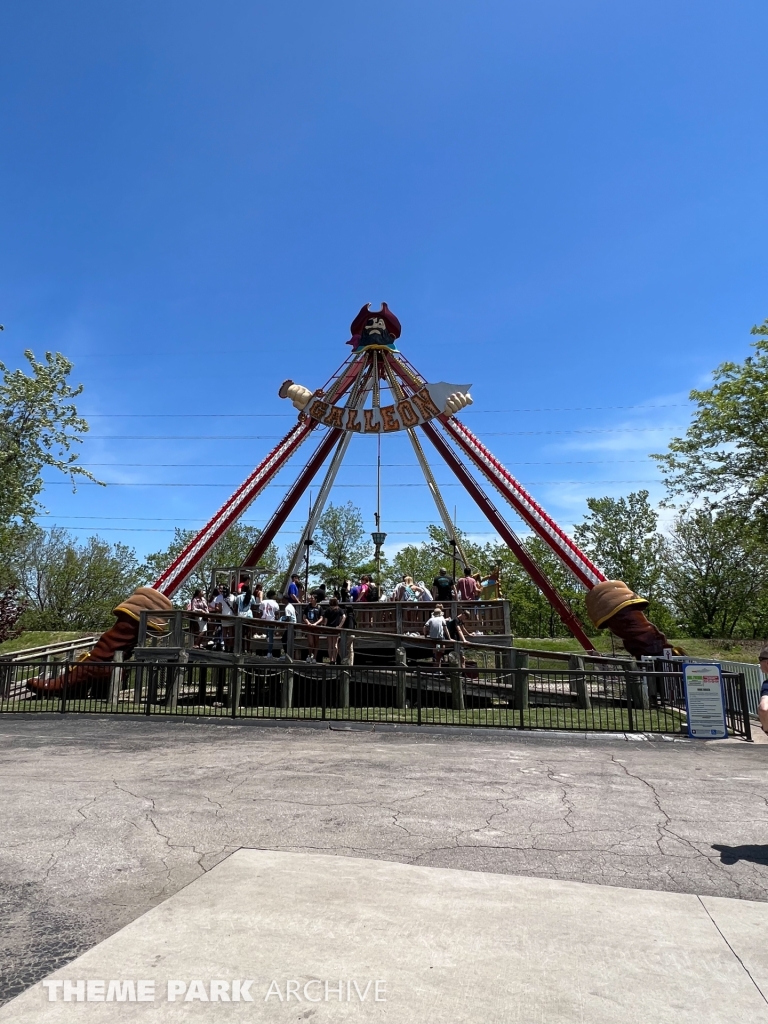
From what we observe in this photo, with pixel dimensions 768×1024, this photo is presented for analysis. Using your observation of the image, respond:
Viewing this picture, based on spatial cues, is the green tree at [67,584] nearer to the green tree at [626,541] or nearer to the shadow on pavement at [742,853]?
the green tree at [626,541]

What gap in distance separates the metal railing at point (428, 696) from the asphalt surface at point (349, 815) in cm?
179

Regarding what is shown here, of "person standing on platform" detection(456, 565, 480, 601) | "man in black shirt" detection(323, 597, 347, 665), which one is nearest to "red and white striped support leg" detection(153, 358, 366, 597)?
"man in black shirt" detection(323, 597, 347, 665)

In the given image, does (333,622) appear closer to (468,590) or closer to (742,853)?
(468,590)

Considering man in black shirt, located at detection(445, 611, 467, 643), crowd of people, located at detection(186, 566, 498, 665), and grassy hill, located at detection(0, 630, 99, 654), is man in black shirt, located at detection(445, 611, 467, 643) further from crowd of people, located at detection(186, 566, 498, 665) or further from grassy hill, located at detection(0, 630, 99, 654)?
grassy hill, located at detection(0, 630, 99, 654)

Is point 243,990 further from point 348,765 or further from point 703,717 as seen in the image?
point 703,717

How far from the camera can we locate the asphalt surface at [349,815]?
15.2ft

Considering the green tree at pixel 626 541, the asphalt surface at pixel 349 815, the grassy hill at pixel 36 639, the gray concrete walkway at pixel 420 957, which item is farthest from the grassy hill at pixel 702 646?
the gray concrete walkway at pixel 420 957

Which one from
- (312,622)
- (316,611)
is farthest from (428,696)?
(316,611)

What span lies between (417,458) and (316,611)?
9437 millimetres

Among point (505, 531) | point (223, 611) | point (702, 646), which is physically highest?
point (505, 531)

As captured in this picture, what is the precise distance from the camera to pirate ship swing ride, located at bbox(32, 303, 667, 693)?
19969mm

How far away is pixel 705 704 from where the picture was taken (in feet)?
38.0

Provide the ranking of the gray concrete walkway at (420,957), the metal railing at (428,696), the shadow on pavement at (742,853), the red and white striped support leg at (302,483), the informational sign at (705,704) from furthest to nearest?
the red and white striped support leg at (302,483), the metal railing at (428,696), the informational sign at (705,704), the shadow on pavement at (742,853), the gray concrete walkway at (420,957)

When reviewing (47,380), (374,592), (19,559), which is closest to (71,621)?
(19,559)
